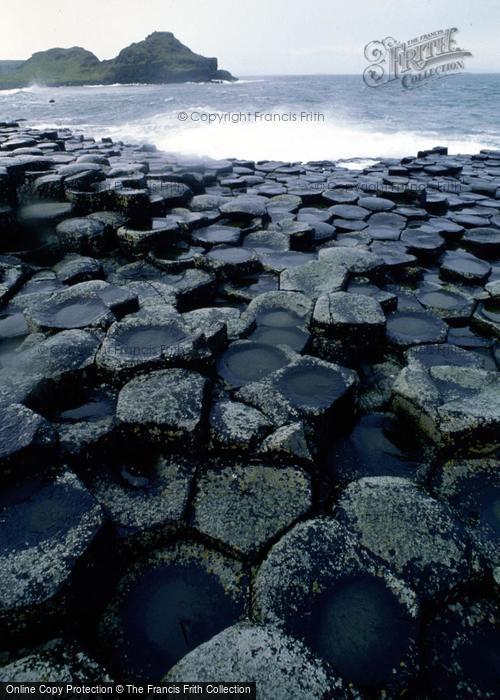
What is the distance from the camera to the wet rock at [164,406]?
1898 millimetres

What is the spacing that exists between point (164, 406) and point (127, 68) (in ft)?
352

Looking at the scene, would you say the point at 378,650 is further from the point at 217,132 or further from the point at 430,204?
the point at 217,132

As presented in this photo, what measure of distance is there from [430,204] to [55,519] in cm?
594

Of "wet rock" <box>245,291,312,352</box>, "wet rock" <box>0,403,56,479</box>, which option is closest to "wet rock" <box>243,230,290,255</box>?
"wet rock" <box>245,291,312,352</box>

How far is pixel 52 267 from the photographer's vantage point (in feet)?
13.2

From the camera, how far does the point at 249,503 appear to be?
5.66ft

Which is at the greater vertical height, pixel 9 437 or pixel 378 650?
pixel 9 437

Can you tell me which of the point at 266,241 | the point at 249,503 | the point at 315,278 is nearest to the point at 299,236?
the point at 266,241

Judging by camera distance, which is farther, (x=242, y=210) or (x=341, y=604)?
(x=242, y=210)

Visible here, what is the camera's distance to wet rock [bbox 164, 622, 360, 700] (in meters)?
1.10

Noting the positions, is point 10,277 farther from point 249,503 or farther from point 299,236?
point 249,503

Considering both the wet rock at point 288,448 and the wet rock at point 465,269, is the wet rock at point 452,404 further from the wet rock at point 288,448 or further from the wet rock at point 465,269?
the wet rock at point 465,269

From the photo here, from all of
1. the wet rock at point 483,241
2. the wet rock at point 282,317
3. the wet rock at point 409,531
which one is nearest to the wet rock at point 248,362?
the wet rock at point 282,317

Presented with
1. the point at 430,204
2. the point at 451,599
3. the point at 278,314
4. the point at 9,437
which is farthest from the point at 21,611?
the point at 430,204
